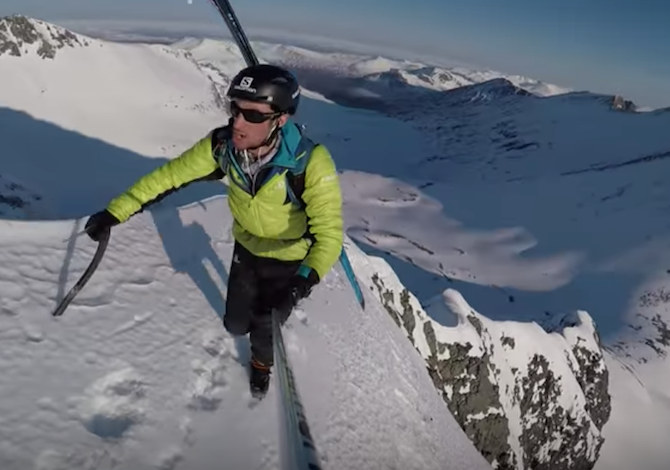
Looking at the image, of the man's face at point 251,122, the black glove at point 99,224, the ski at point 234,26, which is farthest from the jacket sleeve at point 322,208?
the ski at point 234,26

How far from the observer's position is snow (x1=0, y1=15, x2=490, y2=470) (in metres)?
5.20

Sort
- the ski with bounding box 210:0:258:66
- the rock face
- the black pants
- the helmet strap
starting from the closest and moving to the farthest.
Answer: the helmet strap < the black pants < the ski with bounding box 210:0:258:66 < the rock face

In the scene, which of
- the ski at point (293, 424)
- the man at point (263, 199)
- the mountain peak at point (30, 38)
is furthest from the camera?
the mountain peak at point (30, 38)

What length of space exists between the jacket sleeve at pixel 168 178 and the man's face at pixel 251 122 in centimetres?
76

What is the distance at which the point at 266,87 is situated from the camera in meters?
5.29

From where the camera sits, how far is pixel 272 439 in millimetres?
5934

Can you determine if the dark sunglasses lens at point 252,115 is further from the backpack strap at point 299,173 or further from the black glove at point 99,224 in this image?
the black glove at point 99,224

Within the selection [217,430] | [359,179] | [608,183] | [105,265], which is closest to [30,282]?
[105,265]

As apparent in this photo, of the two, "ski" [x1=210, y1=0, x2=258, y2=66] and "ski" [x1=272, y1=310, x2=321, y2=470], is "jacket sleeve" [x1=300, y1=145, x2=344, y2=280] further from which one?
"ski" [x1=210, y1=0, x2=258, y2=66]

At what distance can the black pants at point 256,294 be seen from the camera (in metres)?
6.34

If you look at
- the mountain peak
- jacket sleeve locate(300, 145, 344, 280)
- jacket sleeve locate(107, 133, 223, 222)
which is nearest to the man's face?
jacket sleeve locate(300, 145, 344, 280)

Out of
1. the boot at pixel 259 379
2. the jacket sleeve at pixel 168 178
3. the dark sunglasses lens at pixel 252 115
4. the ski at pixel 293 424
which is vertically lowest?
the boot at pixel 259 379

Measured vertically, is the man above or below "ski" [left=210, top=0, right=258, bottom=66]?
below

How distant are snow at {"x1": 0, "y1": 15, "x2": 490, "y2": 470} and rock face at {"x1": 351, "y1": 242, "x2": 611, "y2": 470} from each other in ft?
18.5
